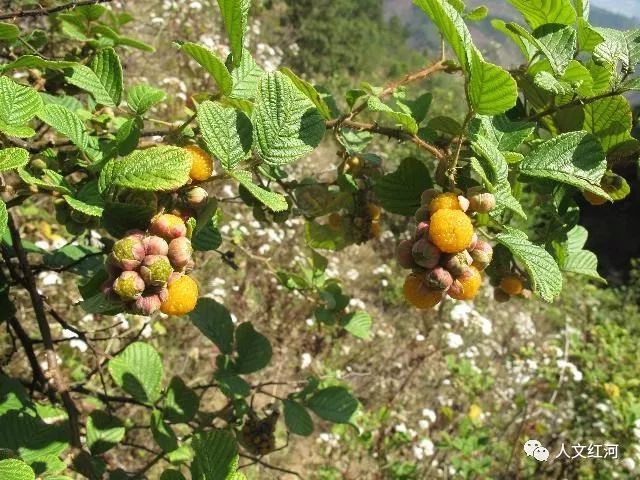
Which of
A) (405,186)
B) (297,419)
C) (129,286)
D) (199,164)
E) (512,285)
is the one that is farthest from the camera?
(297,419)

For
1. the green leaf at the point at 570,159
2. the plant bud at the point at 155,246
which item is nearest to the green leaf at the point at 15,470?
the plant bud at the point at 155,246

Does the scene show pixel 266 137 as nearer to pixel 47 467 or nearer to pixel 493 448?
pixel 47 467

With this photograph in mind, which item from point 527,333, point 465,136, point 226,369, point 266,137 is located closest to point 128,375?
point 226,369

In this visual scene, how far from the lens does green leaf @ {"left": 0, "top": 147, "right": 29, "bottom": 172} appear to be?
62cm

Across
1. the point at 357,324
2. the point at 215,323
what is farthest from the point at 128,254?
the point at 357,324

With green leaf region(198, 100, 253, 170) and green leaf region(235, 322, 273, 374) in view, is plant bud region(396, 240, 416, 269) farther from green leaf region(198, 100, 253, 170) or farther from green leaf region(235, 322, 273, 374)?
green leaf region(235, 322, 273, 374)

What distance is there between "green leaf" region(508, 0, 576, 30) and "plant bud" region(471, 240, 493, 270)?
39 cm

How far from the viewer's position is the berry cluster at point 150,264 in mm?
587

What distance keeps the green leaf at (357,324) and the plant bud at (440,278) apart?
74 cm

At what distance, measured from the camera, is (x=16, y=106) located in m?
0.71

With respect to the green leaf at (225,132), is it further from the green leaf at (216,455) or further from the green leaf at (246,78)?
the green leaf at (216,455)

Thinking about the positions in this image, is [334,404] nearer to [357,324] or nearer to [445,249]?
[357,324]

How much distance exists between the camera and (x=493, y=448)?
10.5 ft

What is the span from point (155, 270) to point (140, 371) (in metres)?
0.67
